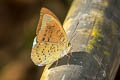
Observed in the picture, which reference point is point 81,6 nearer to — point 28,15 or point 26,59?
point 26,59

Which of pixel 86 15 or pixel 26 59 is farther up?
pixel 86 15

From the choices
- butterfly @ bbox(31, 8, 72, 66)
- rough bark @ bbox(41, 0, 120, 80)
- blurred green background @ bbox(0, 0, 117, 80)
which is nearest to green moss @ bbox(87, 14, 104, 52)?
rough bark @ bbox(41, 0, 120, 80)

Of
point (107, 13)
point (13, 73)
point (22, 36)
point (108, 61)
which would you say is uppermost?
point (107, 13)

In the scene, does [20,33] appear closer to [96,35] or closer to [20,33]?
[20,33]

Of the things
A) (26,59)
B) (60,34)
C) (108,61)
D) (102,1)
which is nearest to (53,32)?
(60,34)

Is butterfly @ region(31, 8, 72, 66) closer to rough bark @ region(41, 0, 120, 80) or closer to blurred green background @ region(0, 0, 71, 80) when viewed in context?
rough bark @ region(41, 0, 120, 80)

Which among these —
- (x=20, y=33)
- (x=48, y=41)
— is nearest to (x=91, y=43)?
(x=48, y=41)

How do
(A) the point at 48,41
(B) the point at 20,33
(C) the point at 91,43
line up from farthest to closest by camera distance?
(B) the point at 20,33
(A) the point at 48,41
(C) the point at 91,43

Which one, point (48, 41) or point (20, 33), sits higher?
point (48, 41)
